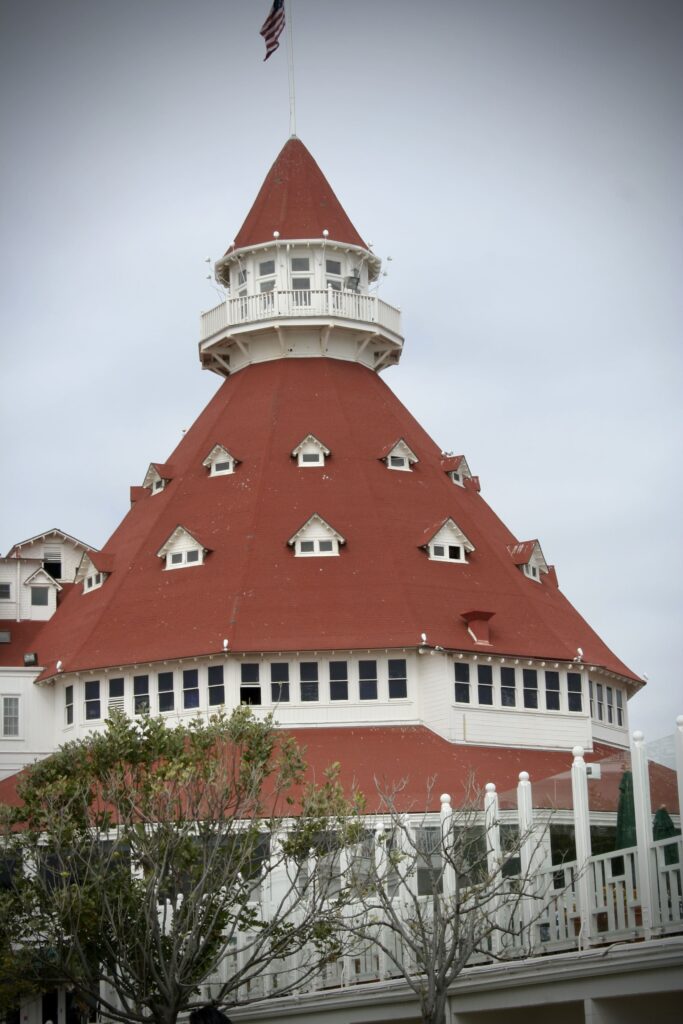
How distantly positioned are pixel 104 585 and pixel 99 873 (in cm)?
3342

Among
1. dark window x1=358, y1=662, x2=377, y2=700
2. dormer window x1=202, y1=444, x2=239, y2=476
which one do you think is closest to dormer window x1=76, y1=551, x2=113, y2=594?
dormer window x1=202, y1=444, x2=239, y2=476

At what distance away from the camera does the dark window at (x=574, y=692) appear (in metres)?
78.6

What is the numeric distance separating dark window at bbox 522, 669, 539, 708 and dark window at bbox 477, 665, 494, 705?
1622 mm

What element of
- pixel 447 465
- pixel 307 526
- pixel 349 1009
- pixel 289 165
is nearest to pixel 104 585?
pixel 307 526

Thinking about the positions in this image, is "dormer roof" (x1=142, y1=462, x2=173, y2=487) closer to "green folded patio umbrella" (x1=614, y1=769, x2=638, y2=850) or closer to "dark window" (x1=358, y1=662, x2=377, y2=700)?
"dark window" (x1=358, y1=662, x2=377, y2=700)

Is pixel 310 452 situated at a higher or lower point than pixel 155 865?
higher

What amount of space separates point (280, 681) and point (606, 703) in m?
15.3

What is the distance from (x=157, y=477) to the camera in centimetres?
8431

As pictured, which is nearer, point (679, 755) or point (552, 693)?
point (679, 755)

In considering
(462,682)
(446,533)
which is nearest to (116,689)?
(462,682)

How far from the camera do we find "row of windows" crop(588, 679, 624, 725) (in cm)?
8038

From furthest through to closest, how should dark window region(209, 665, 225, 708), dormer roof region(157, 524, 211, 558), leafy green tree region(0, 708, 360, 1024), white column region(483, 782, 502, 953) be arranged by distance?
dormer roof region(157, 524, 211, 558) < dark window region(209, 665, 225, 708) < leafy green tree region(0, 708, 360, 1024) < white column region(483, 782, 502, 953)

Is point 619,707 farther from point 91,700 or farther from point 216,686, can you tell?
point 91,700

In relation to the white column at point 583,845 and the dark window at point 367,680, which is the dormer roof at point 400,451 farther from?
the white column at point 583,845
